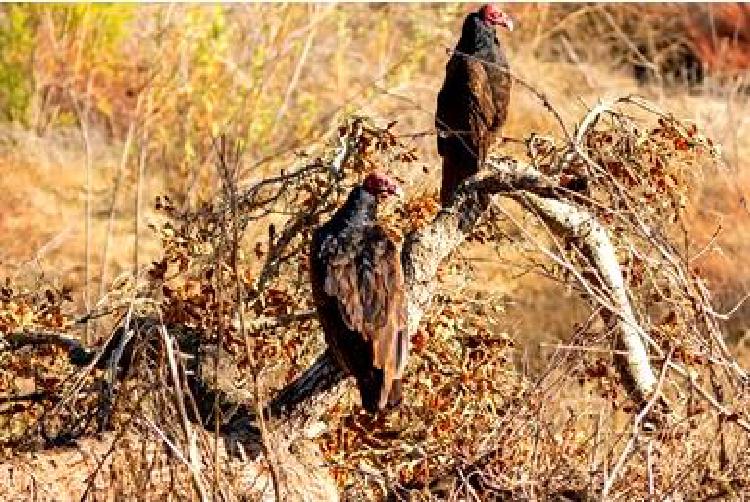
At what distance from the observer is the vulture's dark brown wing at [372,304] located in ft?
15.2

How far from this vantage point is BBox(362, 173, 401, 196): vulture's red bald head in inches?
195

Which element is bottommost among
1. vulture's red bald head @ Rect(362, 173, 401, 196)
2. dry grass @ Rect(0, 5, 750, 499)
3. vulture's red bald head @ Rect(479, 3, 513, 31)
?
dry grass @ Rect(0, 5, 750, 499)

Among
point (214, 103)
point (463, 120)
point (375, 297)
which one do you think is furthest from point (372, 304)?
point (214, 103)

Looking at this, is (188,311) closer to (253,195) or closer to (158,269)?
(158,269)

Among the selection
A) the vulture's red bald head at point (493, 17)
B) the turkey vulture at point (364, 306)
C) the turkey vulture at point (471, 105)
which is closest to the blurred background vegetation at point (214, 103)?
the vulture's red bald head at point (493, 17)

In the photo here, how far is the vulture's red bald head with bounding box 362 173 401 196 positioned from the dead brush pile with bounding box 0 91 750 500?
0.39 m

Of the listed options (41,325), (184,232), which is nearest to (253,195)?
(184,232)

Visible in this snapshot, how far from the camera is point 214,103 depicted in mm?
12250

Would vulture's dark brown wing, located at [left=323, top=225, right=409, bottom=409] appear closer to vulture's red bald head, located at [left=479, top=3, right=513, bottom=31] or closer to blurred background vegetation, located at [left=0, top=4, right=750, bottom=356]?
vulture's red bald head, located at [left=479, top=3, right=513, bottom=31]

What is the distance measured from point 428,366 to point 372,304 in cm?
96

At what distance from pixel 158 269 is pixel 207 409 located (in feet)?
1.59

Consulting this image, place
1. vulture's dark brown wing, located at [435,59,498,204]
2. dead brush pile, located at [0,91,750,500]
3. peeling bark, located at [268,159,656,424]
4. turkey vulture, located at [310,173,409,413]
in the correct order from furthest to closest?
1. vulture's dark brown wing, located at [435,59,498,204]
2. peeling bark, located at [268,159,656,424]
3. dead brush pile, located at [0,91,750,500]
4. turkey vulture, located at [310,173,409,413]

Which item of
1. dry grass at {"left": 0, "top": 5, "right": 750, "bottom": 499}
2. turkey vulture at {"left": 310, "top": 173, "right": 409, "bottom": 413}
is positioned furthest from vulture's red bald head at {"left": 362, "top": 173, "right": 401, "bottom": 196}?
dry grass at {"left": 0, "top": 5, "right": 750, "bottom": 499}

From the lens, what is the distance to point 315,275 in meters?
4.75
